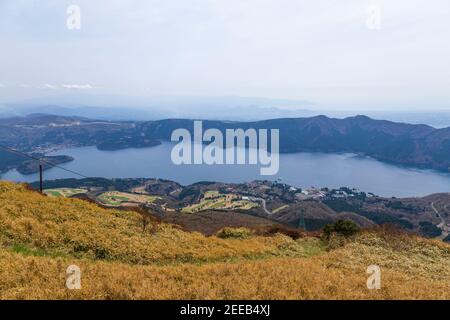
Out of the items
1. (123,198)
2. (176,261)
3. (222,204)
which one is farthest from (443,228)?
(176,261)

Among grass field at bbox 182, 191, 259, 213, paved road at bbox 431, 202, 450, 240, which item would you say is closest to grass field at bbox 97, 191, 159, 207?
grass field at bbox 182, 191, 259, 213

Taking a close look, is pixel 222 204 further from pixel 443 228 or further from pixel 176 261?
pixel 176 261

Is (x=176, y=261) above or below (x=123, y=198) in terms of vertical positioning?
above

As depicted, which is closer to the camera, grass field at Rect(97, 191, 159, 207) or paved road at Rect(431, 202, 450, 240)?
paved road at Rect(431, 202, 450, 240)

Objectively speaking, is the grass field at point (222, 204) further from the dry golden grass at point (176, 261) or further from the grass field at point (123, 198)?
the dry golden grass at point (176, 261)

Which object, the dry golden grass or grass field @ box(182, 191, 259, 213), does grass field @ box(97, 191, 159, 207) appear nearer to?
grass field @ box(182, 191, 259, 213)

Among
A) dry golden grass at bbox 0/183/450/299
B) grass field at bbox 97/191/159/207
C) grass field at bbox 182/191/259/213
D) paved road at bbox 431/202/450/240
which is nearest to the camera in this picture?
dry golden grass at bbox 0/183/450/299

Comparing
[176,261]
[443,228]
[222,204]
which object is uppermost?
[176,261]

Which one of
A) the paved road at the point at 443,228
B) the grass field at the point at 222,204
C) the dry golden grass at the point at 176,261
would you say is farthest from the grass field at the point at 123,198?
the dry golden grass at the point at 176,261
